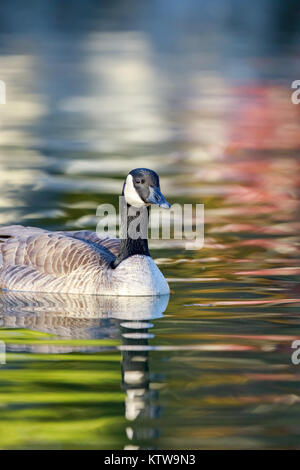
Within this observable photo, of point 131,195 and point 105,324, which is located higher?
point 131,195

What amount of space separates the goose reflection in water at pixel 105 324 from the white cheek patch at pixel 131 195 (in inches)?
40.8

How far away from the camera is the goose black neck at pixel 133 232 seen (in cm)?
1198

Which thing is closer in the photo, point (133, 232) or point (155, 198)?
point (155, 198)

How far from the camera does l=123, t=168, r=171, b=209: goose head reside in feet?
37.9

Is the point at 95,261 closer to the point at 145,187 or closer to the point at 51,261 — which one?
the point at 51,261

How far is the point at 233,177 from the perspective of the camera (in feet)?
63.1

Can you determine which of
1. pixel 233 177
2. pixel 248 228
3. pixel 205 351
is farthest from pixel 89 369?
pixel 233 177

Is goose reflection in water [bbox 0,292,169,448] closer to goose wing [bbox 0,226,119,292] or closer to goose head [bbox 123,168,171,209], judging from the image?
goose wing [bbox 0,226,119,292]

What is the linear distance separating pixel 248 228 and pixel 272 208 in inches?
65.5

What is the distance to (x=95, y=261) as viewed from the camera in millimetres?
12055

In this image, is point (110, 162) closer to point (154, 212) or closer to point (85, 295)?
point (154, 212)

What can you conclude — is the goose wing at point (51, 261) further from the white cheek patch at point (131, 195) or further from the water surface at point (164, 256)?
the white cheek patch at point (131, 195)

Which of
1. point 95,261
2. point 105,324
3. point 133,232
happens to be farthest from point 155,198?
point 105,324

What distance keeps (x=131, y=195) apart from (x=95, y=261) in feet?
2.78
